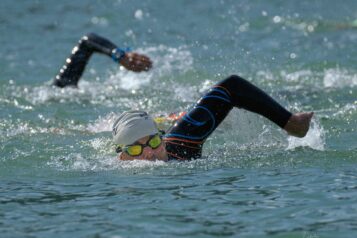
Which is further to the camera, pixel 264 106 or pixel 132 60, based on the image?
pixel 132 60

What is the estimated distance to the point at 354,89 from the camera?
13750 millimetres

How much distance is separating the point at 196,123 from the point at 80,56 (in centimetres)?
493

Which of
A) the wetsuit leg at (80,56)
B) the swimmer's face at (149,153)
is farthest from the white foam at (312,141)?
the wetsuit leg at (80,56)

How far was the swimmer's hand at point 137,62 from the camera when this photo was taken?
1187cm

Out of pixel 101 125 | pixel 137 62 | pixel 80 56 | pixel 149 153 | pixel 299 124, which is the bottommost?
pixel 149 153

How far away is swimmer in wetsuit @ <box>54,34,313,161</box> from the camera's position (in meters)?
8.89

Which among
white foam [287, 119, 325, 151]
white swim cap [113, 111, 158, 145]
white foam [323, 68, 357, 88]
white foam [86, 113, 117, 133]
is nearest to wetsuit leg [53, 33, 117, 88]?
white foam [86, 113, 117, 133]

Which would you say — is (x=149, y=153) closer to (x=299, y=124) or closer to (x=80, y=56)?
(x=299, y=124)

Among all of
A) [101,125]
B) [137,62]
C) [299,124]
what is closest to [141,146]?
[299,124]

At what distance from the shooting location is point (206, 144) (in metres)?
10.8

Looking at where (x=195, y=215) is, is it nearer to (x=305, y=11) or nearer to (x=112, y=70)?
(x=112, y=70)

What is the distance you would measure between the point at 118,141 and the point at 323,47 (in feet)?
33.6

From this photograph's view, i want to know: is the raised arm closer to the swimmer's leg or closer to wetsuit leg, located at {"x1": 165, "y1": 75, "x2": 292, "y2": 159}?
wetsuit leg, located at {"x1": 165, "y1": 75, "x2": 292, "y2": 159}

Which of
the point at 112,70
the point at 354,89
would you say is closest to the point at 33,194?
the point at 354,89
